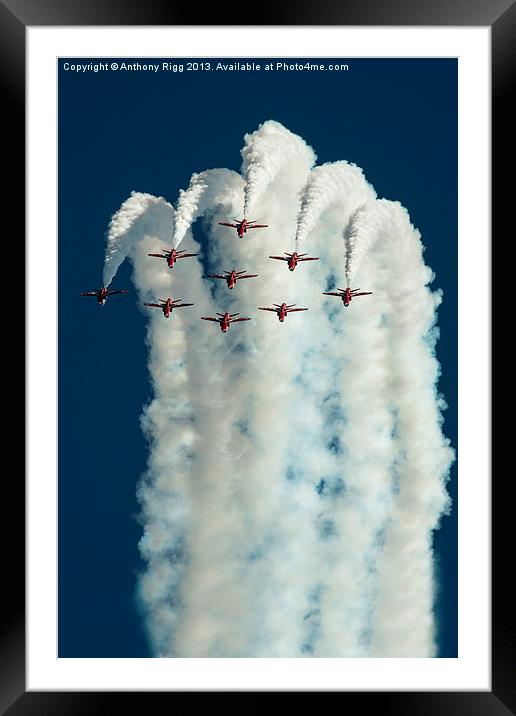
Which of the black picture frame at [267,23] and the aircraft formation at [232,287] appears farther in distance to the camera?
the aircraft formation at [232,287]

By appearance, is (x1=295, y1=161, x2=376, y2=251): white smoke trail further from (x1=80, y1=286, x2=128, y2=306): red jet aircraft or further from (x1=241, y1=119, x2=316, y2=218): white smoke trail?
A: (x1=80, y1=286, x2=128, y2=306): red jet aircraft

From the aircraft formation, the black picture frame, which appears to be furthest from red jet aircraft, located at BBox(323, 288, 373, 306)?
the black picture frame

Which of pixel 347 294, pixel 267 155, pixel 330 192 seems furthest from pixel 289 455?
pixel 267 155

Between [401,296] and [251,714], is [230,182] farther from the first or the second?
[251,714]

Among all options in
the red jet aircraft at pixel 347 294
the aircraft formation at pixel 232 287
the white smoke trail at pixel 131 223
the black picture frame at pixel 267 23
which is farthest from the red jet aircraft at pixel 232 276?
the black picture frame at pixel 267 23

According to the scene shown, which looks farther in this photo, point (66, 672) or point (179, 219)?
point (179, 219)

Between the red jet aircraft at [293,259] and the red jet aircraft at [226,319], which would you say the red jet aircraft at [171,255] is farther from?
the red jet aircraft at [293,259]

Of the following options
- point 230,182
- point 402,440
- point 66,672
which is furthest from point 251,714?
point 230,182
